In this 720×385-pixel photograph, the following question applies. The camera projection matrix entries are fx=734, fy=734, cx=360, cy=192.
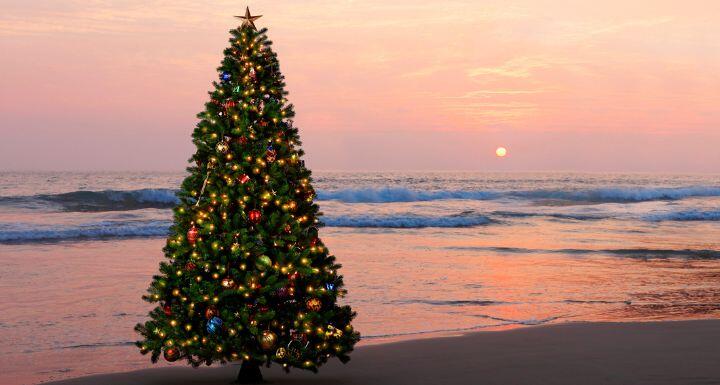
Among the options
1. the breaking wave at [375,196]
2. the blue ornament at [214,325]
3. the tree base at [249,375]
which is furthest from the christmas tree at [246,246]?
the breaking wave at [375,196]

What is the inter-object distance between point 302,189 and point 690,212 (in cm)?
3877

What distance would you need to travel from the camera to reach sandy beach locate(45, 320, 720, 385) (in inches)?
271

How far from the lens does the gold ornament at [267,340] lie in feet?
20.7

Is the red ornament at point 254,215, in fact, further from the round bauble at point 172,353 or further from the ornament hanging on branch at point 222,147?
the round bauble at point 172,353

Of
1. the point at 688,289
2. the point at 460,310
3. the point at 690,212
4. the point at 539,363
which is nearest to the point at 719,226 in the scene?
the point at 690,212

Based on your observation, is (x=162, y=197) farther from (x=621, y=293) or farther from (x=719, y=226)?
(x=621, y=293)

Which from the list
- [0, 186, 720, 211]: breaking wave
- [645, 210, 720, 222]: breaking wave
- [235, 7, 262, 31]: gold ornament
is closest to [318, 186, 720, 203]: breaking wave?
[0, 186, 720, 211]: breaking wave

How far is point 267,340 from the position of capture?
6.32m

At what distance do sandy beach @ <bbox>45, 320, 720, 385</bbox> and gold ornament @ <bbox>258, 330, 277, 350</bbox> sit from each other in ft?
2.85

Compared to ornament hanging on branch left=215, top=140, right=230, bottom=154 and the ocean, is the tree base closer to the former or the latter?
the ocean

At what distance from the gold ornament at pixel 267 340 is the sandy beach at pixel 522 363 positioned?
2.85 feet

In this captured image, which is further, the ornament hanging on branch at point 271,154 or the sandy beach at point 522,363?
the sandy beach at point 522,363

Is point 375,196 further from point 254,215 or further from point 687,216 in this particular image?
point 254,215

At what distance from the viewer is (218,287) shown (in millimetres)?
6375
